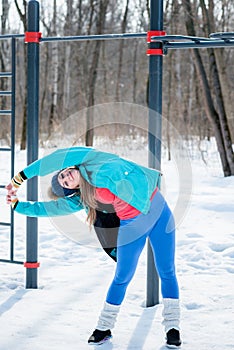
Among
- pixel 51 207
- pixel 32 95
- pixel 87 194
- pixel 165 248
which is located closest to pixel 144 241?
pixel 165 248

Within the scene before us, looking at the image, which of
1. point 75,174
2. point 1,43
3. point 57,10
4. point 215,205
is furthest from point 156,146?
point 57,10

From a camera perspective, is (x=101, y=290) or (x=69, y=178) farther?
(x=101, y=290)

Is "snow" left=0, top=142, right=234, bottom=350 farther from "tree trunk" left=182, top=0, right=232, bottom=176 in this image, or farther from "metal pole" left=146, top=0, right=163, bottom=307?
"tree trunk" left=182, top=0, right=232, bottom=176

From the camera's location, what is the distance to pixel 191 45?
3.85m

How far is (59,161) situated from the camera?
314 centimetres

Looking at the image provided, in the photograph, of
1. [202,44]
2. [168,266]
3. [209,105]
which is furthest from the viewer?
[209,105]

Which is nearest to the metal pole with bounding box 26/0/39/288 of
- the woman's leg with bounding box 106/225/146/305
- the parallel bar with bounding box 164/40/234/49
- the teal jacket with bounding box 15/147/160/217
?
the parallel bar with bounding box 164/40/234/49

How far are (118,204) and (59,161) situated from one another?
1.27 feet

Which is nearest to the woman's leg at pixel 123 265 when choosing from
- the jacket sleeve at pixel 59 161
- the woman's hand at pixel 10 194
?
the jacket sleeve at pixel 59 161

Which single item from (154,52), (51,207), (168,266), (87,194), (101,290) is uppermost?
(154,52)

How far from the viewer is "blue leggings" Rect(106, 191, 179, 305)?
10.6 ft

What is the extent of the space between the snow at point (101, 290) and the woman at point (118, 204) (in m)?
0.23

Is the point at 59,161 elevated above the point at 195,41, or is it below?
below

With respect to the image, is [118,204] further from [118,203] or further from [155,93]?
[155,93]
